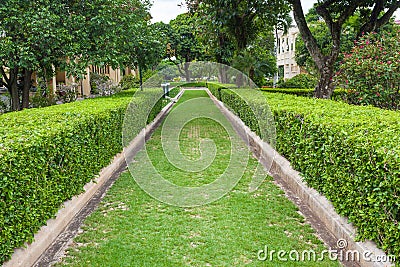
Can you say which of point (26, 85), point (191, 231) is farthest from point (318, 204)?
point (26, 85)

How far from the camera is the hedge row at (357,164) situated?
119 inches

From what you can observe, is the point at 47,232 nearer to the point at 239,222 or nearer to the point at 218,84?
the point at 239,222

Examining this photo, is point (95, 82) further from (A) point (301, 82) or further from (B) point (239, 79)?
(A) point (301, 82)

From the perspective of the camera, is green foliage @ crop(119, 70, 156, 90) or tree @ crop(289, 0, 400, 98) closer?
tree @ crop(289, 0, 400, 98)

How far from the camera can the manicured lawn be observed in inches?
144

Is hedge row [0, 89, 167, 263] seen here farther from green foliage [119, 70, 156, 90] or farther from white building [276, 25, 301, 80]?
white building [276, 25, 301, 80]

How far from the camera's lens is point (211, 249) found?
3838mm

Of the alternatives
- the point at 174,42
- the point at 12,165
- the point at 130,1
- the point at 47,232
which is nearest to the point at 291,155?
the point at 47,232

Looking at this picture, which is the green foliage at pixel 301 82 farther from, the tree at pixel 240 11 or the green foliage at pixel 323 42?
the tree at pixel 240 11

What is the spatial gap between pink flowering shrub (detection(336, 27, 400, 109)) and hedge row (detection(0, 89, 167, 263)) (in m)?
5.89

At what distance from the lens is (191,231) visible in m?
4.30

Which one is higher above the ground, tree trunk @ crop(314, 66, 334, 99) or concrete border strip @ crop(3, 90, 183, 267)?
tree trunk @ crop(314, 66, 334, 99)

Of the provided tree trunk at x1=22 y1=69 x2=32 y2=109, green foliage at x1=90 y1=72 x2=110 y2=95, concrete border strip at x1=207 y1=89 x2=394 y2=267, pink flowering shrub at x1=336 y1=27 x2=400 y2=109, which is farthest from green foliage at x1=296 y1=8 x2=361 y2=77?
tree trunk at x1=22 y1=69 x2=32 y2=109

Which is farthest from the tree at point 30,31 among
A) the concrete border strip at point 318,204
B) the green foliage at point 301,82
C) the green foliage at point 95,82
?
the green foliage at point 301,82
